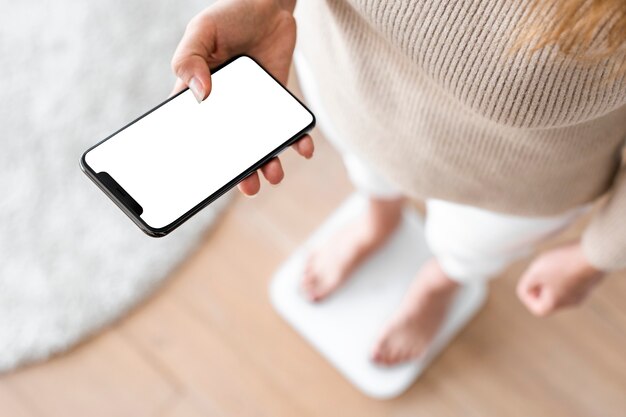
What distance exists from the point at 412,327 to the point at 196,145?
52cm

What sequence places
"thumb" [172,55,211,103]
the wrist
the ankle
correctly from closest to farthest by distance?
1. "thumb" [172,55,211,103]
2. the wrist
3. the ankle

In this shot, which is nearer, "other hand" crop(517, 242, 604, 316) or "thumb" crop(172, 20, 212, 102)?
"thumb" crop(172, 20, 212, 102)

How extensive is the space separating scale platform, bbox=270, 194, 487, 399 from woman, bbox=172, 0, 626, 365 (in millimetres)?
210

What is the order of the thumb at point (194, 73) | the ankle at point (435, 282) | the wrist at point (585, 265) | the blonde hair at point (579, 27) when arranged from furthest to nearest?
the ankle at point (435, 282), the wrist at point (585, 265), the thumb at point (194, 73), the blonde hair at point (579, 27)

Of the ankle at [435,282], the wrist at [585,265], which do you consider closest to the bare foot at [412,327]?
the ankle at [435,282]

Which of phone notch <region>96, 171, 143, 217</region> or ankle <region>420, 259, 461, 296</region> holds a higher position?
phone notch <region>96, 171, 143, 217</region>

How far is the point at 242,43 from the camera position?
0.59m

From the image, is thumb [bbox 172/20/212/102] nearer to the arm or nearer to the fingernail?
the fingernail

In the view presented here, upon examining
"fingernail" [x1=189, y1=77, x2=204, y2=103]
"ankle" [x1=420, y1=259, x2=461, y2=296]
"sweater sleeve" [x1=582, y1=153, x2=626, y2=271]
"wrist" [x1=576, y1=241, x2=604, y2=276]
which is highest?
"fingernail" [x1=189, y1=77, x2=204, y2=103]

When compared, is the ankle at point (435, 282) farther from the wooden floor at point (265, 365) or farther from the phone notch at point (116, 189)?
the phone notch at point (116, 189)

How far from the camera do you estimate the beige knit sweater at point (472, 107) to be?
45 cm

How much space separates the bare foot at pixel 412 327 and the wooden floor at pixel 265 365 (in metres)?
0.05

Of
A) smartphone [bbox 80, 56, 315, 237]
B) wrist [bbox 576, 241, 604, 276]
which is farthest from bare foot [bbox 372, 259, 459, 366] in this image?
smartphone [bbox 80, 56, 315, 237]

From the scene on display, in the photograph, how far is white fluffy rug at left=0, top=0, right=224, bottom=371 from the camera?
3.34 feet
